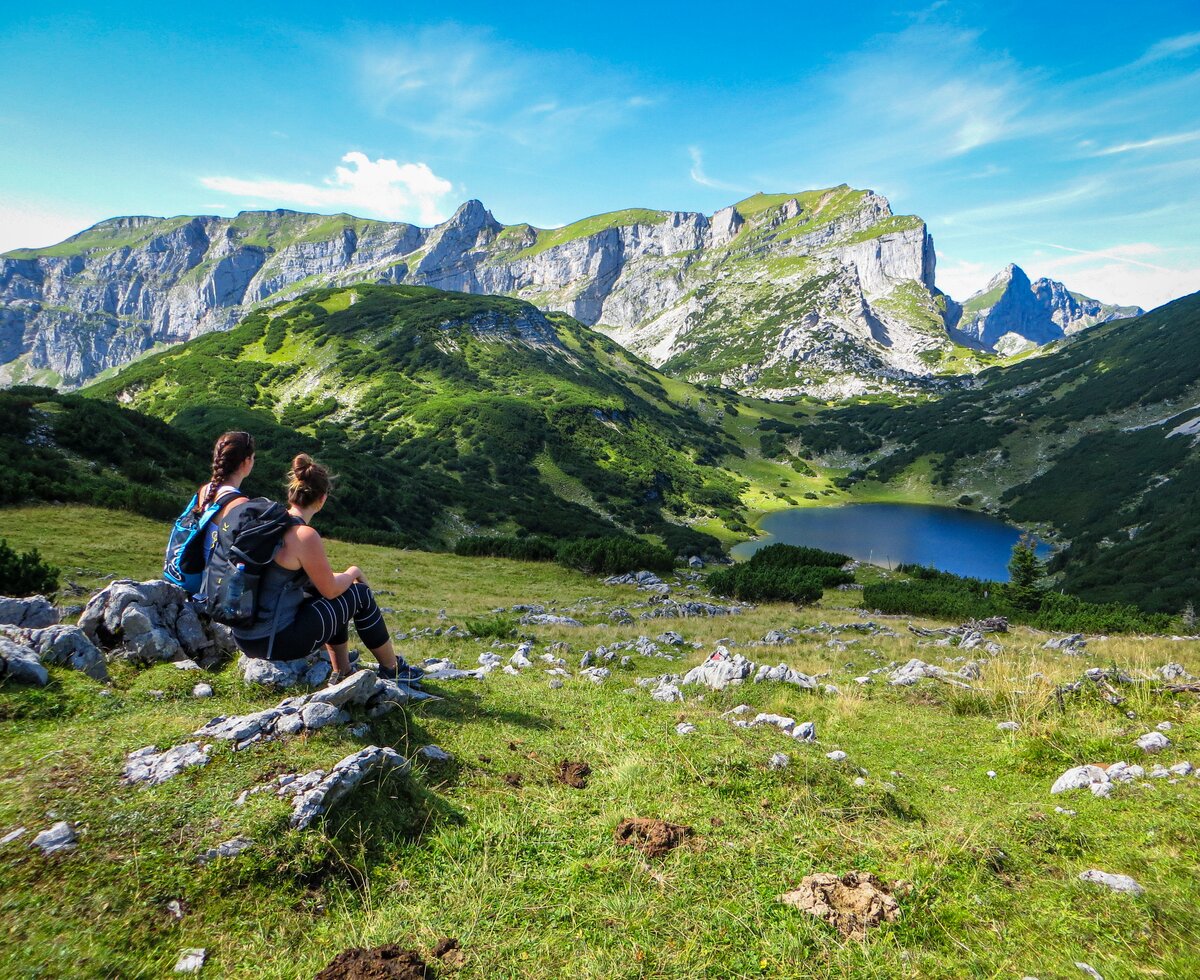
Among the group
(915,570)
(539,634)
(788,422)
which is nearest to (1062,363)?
(788,422)

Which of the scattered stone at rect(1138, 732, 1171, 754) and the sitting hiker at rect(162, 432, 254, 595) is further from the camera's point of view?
the scattered stone at rect(1138, 732, 1171, 754)

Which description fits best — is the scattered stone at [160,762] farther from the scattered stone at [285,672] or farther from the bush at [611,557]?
the bush at [611,557]

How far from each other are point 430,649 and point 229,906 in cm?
1052

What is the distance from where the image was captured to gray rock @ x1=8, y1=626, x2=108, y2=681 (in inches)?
246

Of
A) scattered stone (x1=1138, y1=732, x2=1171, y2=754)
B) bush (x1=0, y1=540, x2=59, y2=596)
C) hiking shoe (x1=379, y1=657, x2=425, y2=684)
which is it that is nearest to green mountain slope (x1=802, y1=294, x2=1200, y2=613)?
scattered stone (x1=1138, y1=732, x2=1171, y2=754)

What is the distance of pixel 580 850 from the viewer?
14.8ft

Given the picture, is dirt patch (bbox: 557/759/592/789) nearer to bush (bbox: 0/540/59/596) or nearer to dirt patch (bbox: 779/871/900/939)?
dirt patch (bbox: 779/871/900/939)

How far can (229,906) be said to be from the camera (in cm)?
345

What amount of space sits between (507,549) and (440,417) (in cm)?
5218

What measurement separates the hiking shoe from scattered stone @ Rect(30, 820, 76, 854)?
367 centimetres

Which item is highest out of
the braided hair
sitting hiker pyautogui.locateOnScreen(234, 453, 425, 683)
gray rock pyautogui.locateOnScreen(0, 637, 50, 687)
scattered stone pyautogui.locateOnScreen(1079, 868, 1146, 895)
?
the braided hair

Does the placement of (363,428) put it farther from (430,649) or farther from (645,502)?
(430,649)

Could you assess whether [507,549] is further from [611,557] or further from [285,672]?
[285,672]

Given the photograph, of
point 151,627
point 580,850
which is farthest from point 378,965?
point 151,627
